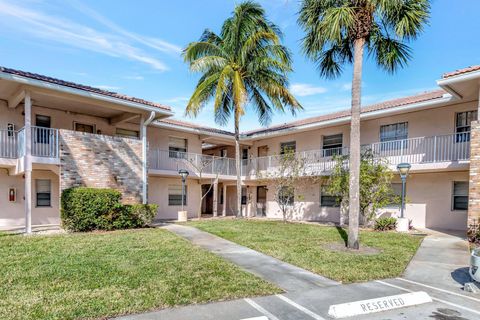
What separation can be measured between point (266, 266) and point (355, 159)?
428cm

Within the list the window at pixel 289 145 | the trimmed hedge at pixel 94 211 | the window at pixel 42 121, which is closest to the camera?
the trimmed hedge at pixel 94 211

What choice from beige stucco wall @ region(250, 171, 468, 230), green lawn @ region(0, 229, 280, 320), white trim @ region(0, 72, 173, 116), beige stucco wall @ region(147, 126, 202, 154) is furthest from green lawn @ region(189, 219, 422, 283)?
beige stucco wall @ region(147, 126, 202, 154)

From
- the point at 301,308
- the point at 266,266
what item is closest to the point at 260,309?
the point at 301,308

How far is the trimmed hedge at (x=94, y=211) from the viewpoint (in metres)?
11.4

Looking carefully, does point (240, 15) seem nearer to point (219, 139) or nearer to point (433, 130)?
point (219, 139)

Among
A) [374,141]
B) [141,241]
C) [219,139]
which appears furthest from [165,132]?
[374,141]

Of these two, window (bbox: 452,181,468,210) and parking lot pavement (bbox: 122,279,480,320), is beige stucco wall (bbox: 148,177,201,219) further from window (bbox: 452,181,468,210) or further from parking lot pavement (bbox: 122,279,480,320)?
window (bbox: 452,181,468,210)

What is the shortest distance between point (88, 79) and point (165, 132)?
531 centimetres

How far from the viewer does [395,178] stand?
1515 cm

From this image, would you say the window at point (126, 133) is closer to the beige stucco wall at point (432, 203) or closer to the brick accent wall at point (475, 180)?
the beige stucco wall at point (432, 203)

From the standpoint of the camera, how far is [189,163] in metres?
18.7

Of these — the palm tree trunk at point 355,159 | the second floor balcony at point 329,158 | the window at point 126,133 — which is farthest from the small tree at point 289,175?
the window at point 126,133

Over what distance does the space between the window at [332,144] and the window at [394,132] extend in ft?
7.73

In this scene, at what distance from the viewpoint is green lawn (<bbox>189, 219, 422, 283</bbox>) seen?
667 cm
